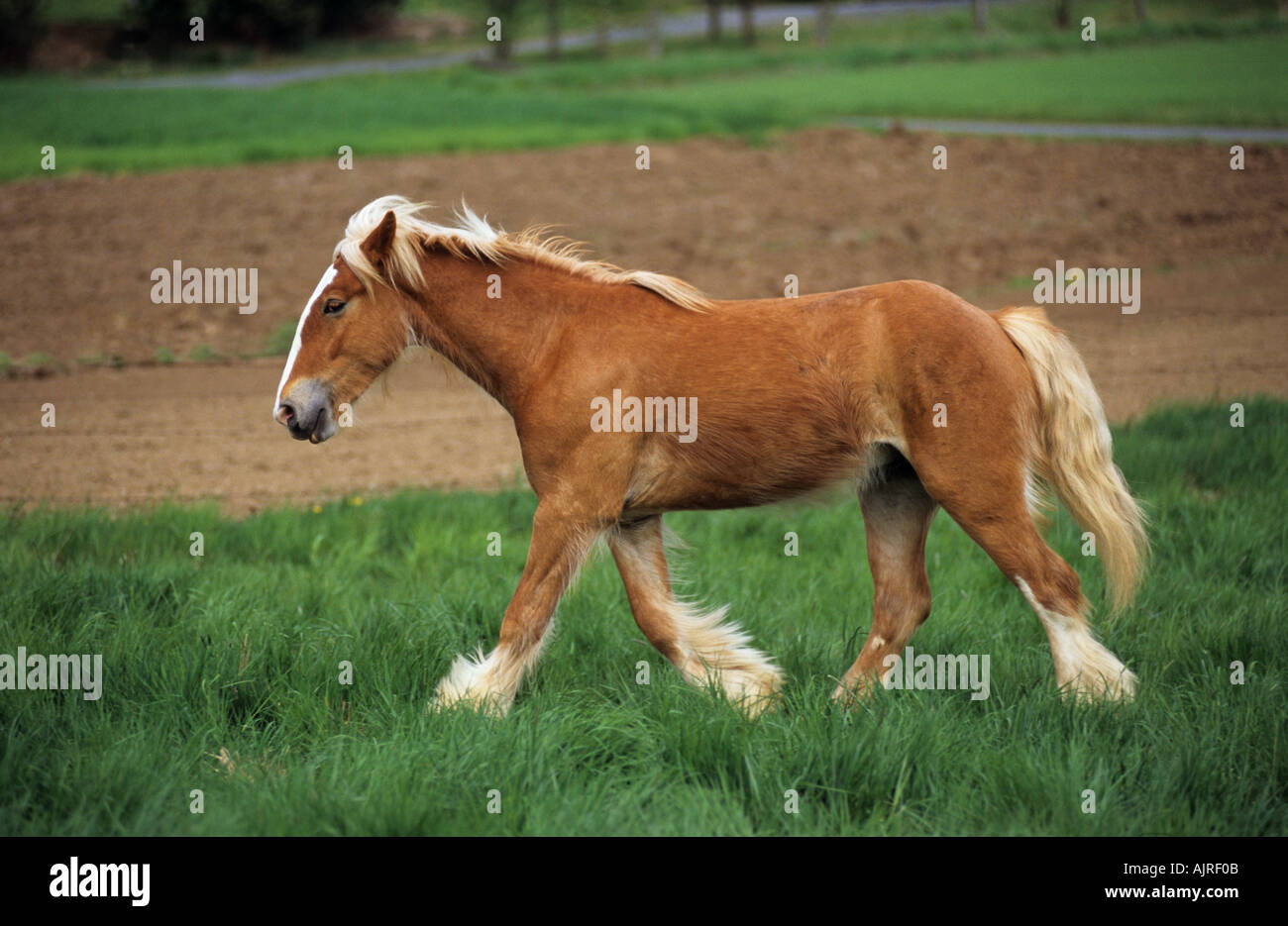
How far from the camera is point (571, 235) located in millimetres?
14625

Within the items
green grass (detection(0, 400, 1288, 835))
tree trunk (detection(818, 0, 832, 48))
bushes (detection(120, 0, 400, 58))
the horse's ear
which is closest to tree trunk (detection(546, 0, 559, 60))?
bushes (detection(120, 0, 400, 58))

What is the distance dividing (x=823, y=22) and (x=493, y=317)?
3651 centimetres

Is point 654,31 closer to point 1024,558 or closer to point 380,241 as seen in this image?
point 380,241

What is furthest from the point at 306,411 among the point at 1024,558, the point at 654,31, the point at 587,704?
the point at 654,31

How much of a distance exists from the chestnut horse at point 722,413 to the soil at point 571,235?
1.97 ft

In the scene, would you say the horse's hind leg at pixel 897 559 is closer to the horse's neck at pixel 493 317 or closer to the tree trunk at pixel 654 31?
the horse's neck at pixel 493 317

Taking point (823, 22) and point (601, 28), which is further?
point (601, 28)

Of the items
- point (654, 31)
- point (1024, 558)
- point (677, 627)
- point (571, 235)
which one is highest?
point (654, 31)

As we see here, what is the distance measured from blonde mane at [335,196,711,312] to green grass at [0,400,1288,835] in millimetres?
1530

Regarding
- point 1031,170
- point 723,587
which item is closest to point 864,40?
point 1031,170

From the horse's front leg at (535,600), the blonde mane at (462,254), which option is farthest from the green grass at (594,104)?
the horse's front leg at (535,600)

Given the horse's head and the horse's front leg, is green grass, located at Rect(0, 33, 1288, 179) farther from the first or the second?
the horse's front leg

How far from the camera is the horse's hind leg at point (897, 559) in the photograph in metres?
5.16

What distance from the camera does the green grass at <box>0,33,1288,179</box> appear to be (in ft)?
62.8
